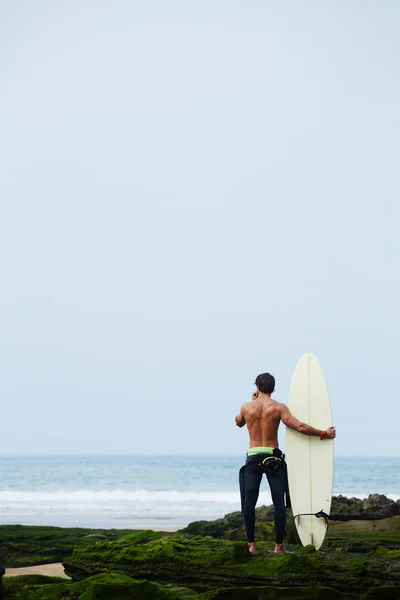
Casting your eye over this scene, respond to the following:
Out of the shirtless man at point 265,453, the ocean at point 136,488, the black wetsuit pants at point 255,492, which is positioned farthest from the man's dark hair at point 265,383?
the ocean at point 136,488

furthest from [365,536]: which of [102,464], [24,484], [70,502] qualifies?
[102,464]

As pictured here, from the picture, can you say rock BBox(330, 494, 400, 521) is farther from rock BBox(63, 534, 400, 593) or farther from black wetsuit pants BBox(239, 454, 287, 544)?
black wetsuit pants BBox(239, 454, 287, 544)

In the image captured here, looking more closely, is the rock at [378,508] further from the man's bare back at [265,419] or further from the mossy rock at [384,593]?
the mossy rock at [384,593]

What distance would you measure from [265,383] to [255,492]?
46.0 inches

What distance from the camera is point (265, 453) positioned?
27.4ft

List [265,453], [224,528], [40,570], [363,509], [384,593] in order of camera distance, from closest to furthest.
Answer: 1. [384,593]
2. [265,453]
3. [40,570]
4. [224,528]
5. [363,509]

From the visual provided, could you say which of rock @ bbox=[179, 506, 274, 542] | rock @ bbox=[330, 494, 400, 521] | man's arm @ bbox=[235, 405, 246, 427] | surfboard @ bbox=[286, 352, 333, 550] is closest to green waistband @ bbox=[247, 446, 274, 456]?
man's arm @ bbox=[235, 405, 246, 427]

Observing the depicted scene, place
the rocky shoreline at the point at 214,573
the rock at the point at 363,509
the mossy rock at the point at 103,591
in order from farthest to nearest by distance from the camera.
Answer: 1. the rock at the point at 363,509
2. the rocky shoreline at the point at 214,573
3. the mossy rock at the point at 103,591

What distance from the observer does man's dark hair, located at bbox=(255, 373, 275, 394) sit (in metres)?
8.46

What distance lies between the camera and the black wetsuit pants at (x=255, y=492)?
8299 millimetres

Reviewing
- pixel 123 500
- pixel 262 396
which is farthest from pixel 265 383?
pixel 123 500

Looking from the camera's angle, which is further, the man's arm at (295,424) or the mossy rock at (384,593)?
the man's arm at (295,424)

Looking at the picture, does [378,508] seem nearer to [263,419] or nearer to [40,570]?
[40,570]

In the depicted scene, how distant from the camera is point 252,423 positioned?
8438 mm
